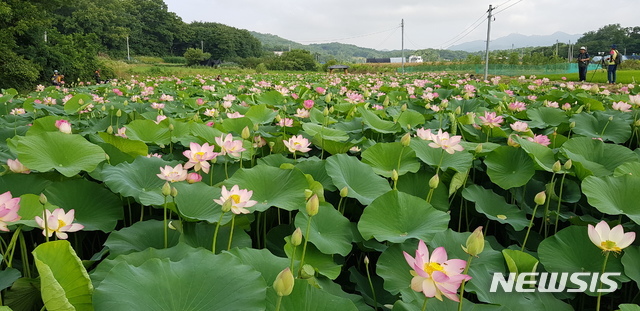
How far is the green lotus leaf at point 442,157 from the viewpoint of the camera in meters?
1.27

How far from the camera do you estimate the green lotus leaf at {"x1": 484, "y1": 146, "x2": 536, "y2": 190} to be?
49.6 inches

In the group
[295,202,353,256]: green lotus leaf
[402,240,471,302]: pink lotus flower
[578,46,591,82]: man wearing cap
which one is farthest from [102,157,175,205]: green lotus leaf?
[578,46,591,82]: man wearing cap

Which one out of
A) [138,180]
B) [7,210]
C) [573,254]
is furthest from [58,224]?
[573,254]

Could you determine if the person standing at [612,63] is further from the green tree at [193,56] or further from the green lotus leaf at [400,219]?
the green tree at [193,56]

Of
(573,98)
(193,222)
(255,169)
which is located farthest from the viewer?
(573,98)

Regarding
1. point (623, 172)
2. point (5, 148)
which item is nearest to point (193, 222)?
point (5, 148)

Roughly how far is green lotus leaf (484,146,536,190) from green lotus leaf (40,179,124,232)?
1147 mm

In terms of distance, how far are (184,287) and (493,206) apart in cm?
93

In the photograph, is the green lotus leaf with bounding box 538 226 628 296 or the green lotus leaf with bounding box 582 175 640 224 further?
the green lotus leaf with bounding box 582 175 640 224

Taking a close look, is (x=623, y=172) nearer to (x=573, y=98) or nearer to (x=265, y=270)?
(x=265, y=270)

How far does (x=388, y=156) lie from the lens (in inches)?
55.5

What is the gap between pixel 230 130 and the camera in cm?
182

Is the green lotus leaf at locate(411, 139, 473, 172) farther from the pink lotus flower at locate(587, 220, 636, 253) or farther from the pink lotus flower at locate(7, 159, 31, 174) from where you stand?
the pink lotus flower at locate(7, 159, 31, 174)

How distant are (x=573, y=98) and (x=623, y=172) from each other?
193 cm
